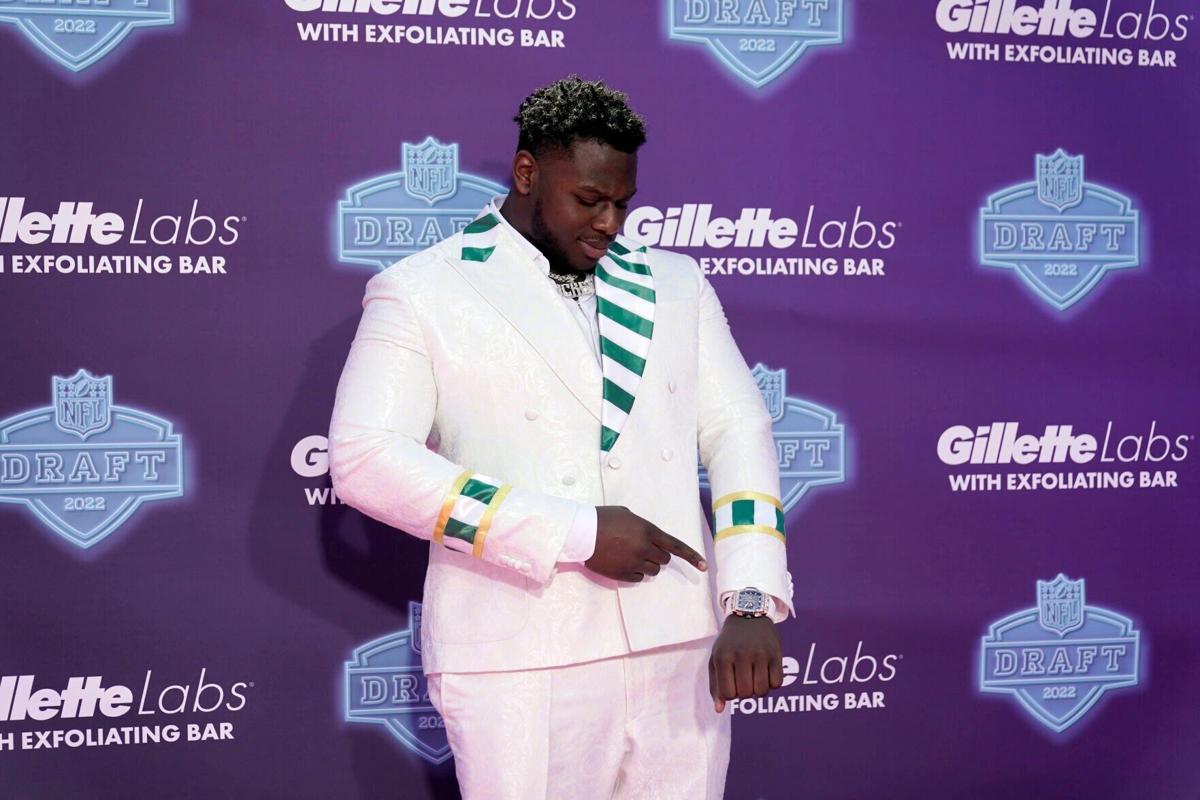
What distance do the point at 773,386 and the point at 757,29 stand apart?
0.92 meters

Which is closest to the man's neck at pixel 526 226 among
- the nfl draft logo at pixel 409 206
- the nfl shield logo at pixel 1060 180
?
the nfl draft logo at pixel 409 206

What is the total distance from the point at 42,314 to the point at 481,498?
1527mm

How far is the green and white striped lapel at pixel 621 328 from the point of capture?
7.36 ft

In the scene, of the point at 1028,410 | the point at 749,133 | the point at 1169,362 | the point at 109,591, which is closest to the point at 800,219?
the point at 749,133

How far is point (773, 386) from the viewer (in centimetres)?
333

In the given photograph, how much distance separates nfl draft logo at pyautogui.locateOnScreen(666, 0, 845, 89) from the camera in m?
3.27

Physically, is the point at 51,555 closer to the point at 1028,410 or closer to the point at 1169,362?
the point at 1028,410

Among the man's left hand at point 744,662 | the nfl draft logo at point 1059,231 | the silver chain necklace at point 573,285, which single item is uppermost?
the nfl draft logo at point 1059,231

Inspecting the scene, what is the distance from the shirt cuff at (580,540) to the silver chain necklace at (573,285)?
0.47 m

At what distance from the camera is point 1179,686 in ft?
11.8

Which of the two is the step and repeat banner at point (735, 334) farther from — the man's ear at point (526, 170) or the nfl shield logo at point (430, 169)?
the man's ear at point (526, 170)

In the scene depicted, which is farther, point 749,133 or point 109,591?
point 749,133

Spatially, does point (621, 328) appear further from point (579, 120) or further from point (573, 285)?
point (579, 120)

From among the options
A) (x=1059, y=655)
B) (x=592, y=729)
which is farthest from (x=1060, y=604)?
(x=592, y=729)
